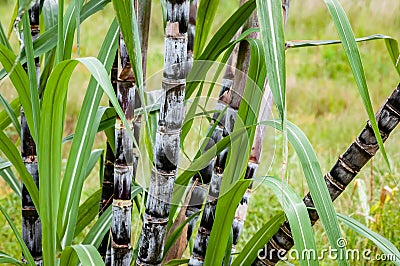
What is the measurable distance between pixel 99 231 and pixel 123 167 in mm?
126

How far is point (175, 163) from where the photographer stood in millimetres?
549

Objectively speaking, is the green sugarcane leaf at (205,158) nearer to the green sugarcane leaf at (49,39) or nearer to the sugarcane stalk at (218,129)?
the sugarcane stalk at (218,129)

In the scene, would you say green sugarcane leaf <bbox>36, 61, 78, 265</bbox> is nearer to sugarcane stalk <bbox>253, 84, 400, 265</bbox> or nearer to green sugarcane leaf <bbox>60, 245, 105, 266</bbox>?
green sugarcane leaf <bbox>60, 245, 105, 266</bbox>

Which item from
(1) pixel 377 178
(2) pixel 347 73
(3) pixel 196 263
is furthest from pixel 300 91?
(3) pixel 196 263

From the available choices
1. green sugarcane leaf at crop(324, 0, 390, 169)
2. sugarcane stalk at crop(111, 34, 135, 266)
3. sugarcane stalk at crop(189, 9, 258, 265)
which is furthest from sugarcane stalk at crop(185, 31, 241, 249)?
green sugarcane leaf at crop(324, 0, 390, 169)

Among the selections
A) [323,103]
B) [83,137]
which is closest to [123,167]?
[83,137]

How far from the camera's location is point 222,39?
0.62 metres

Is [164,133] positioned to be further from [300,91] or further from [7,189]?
[300,91]

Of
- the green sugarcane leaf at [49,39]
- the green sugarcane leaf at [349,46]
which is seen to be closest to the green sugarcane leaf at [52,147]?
the green sugarcane leaf at [49,39]

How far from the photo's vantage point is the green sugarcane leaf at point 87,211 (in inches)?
30.9

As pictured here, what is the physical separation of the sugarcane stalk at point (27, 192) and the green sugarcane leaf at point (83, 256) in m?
0.13

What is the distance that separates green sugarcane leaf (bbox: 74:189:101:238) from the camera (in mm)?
785

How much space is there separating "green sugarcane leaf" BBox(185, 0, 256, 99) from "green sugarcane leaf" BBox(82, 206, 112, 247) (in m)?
0.19

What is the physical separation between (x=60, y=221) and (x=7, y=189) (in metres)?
1.26
